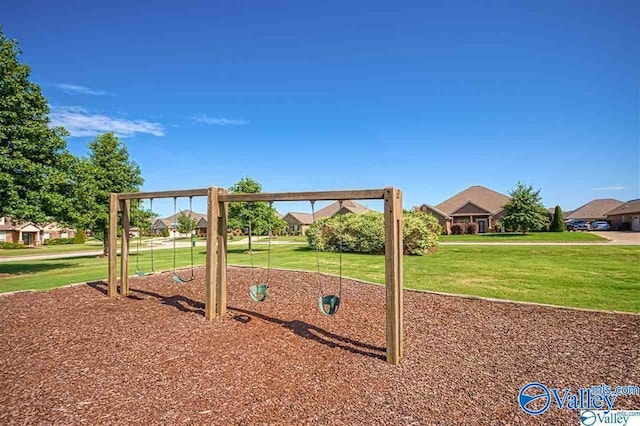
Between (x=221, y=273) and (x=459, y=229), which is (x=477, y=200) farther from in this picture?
(x=221, y=273)

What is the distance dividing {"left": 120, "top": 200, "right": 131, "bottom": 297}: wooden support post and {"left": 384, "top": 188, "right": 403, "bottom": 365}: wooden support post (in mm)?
5829

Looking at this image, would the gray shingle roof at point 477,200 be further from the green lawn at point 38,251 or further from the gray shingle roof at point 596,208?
the green lawn at point 38,251

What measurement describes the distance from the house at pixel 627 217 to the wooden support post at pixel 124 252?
47.0 meters

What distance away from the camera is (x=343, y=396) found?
3.19m

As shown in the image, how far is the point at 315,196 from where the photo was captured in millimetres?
4801

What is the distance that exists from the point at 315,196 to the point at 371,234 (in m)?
12.8

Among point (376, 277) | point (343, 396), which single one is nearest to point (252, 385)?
point (343, 396)

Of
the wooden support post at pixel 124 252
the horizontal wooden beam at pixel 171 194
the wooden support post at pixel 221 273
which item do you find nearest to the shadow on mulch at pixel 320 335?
the wooden support post at pixel 221 273

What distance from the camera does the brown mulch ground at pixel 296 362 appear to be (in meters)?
3.01

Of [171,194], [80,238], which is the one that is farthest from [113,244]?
[80,238]

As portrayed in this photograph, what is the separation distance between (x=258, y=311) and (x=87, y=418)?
10.3 feet

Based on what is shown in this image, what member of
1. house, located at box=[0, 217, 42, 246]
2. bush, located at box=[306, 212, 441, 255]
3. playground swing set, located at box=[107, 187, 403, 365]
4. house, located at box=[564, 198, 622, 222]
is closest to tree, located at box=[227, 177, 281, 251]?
bush, located at box=[306, 212, 441, 255]

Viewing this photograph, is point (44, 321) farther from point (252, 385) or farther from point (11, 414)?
point (252, 385)

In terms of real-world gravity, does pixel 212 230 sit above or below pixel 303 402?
above
